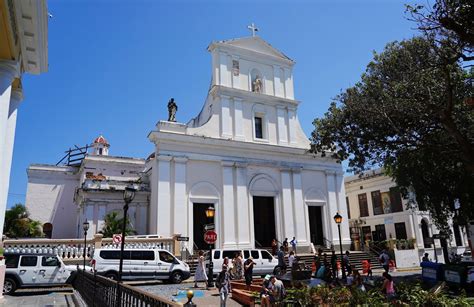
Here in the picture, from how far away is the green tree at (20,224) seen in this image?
101ft

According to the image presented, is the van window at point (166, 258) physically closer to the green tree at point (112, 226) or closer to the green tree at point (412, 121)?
the green tree at point (112, 226)

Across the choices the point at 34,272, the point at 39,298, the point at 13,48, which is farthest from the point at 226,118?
the point at 13,48

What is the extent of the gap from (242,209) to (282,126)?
8.29 m

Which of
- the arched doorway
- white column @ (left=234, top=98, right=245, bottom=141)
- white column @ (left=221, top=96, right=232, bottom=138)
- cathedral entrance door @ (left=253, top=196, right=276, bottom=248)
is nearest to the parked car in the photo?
cathedral entrance door @ (left=253, top=196, right=276, bottom=248)

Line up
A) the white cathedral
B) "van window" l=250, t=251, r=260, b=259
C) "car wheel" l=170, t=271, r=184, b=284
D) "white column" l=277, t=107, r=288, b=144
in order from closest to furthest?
1. "car wheel" l=170, t=271, r=184, b=284
2. "van window" l=250, t=251, r=260, b=259
3. the white cathedral
4. "white column" l=277, t=107, r=288, b=144

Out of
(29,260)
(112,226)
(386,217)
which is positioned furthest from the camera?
(386,217)

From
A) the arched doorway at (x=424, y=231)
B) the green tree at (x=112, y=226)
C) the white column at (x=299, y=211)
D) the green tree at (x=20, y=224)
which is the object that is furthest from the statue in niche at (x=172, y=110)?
the arched doorway at (x=424, y=231)

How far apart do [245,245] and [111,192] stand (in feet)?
34.2

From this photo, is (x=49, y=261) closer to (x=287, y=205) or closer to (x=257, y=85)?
(x=287, y=205)

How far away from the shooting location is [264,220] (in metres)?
29.1

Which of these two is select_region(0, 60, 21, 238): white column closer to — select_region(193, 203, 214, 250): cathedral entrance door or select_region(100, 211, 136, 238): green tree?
select_region(100, 211, 136, 238): green tree

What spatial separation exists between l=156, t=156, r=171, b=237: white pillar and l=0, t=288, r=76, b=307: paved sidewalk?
30.8 feet

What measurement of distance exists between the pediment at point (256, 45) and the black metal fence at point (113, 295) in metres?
23.7

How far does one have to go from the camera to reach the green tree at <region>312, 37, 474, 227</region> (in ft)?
43.6
